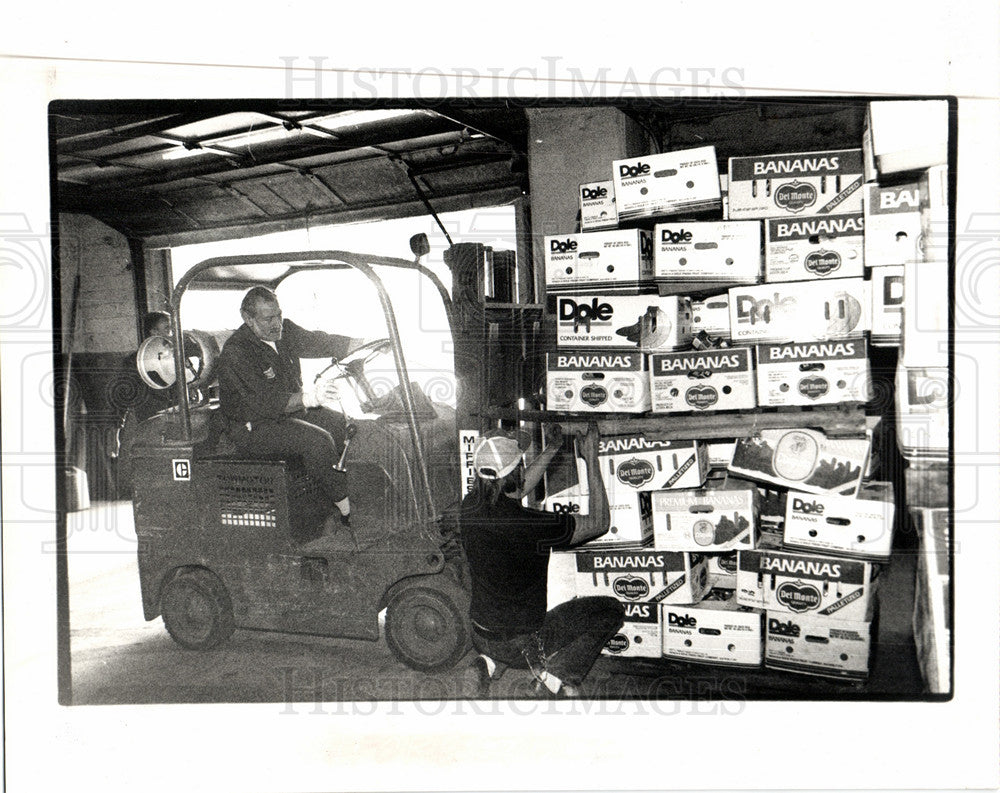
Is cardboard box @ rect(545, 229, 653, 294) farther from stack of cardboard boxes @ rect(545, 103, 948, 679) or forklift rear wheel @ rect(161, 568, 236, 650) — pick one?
forklift rear wheel @ rect(161, 568, 236, 650)

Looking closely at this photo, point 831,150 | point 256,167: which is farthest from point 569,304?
point 256,167

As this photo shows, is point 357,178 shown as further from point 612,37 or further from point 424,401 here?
point 612,37

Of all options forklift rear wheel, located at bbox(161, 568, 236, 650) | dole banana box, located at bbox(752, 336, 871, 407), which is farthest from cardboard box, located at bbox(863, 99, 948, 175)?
forklift rear wheel, located at bbox(161, 568, 236, 650)

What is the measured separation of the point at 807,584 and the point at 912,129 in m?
1.81

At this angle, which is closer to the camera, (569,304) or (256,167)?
(256,167)

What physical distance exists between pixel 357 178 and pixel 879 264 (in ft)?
6.84

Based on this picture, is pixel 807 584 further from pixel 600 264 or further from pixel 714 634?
pixel 600 264

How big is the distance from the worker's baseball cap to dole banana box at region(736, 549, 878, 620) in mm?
1091

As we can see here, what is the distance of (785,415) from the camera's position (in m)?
2.70

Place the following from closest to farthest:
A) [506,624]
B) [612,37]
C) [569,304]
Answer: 1. [612,37]
2. [506,624]
3. [569,304]

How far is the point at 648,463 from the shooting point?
2820 millimetres

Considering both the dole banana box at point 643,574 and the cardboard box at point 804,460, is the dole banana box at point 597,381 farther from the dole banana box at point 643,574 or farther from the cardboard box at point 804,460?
the dole banana box at point 643,574

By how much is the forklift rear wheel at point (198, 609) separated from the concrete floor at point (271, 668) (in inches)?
2.1

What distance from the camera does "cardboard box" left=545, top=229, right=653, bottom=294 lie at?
2789 mm
